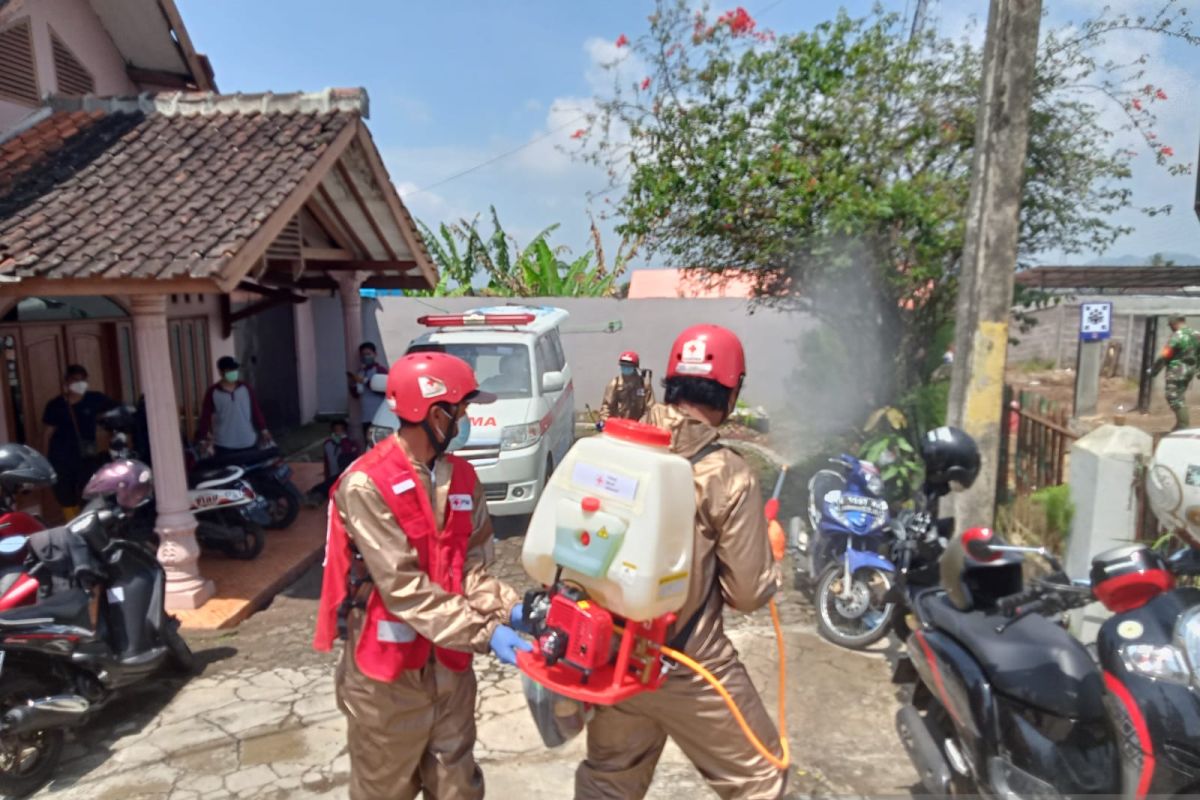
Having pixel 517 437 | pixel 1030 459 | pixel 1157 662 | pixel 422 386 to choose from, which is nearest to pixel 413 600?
pixel 422 386

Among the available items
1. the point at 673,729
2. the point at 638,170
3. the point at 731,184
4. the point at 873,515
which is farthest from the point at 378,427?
the point at 673,729

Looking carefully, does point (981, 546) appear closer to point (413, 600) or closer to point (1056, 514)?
point (413, 600)

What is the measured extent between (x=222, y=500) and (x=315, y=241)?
3.26 m

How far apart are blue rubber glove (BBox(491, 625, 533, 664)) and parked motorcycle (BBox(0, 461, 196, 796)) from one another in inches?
99.3

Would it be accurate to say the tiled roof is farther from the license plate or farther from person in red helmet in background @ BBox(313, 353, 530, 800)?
the license plate

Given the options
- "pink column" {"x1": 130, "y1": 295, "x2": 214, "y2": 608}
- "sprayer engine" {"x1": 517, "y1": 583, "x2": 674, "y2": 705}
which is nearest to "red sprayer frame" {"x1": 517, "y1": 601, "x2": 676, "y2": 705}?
"sprayer engine" {"x1": 517, "y1": 583, "x2": 674, "y2": 705}

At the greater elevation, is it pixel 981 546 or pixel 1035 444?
pixel 981 546

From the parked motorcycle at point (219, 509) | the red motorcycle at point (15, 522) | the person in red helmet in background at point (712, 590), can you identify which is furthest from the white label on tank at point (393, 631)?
the parked motorcycle at point (219, 509)

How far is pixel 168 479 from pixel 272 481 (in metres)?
1.86

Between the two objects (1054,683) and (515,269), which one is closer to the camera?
(1054,683)

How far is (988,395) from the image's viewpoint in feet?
17.6

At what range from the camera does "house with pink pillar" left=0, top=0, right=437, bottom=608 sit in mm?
5328

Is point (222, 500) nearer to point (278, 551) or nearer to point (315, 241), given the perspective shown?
point (278, 551)

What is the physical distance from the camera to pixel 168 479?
5887 millimetres
